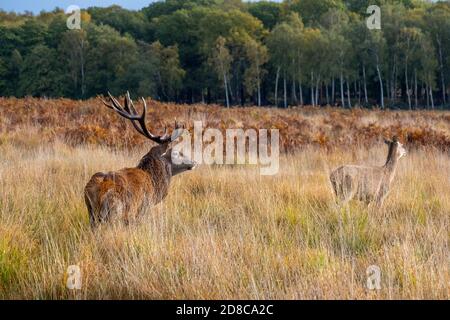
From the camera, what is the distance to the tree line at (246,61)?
143 feet

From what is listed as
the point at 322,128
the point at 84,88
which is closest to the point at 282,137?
the point at 322,128

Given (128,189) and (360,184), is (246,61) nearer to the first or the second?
(360,184)

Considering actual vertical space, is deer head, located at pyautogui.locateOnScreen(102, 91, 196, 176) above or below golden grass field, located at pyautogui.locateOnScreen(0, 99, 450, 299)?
above

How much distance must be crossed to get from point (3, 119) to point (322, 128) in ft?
28.6

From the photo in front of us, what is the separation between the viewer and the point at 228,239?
4551 mm

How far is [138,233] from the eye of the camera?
4.58m

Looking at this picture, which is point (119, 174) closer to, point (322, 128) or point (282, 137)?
point (282, 137)

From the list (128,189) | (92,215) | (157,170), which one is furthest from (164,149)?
(92,215)

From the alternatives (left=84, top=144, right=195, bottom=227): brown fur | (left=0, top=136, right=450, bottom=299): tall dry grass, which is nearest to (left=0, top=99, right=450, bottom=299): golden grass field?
(left=0, top=136, right=450, bottom=299): tall dry grass

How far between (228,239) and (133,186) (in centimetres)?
108

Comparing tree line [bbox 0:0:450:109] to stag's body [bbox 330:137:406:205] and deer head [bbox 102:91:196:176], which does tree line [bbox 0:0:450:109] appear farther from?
deer head [bbox 102:91:196:176]

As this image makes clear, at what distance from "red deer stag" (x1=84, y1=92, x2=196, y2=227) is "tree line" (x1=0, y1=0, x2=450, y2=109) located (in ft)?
117

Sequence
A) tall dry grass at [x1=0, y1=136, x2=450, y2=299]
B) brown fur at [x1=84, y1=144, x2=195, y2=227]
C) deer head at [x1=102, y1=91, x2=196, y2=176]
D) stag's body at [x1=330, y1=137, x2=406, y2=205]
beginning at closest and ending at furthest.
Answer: tall dry grass at [x1=0, y1=136, x2=450, y2=299] → brown fur at [x1=84, y1=144, x2=195, y2=227] → deer head at [x1=102, y1=91, x2=196, y2=176] → stag's body at [x1=330, y1=137, x2=406, y2=205]

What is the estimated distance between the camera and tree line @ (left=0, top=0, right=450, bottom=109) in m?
43.7
